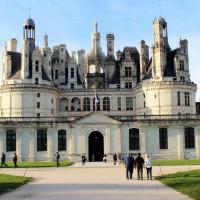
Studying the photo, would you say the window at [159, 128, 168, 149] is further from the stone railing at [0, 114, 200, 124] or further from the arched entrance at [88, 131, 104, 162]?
the arched entrance at [88, 131, 104, 162]

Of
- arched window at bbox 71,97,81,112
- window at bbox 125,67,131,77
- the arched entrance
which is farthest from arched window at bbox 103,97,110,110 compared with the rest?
the arched entrance

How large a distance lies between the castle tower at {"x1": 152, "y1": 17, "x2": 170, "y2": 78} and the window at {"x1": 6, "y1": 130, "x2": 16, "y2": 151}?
26.8 meters

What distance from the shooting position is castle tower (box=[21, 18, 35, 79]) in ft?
258

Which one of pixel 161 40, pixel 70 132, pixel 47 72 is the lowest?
pixel 70 132

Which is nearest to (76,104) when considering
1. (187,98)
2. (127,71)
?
(127,71)

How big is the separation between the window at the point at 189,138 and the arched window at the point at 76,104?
22.5 metres

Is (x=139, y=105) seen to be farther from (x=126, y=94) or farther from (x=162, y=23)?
(x=162, y=23)

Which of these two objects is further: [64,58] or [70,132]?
[64,58]

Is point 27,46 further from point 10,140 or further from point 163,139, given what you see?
point 163,139

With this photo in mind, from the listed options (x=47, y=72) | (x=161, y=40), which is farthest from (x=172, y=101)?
(x=47, y=72)

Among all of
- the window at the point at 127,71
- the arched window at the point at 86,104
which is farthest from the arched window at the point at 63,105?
the window at the point at 127,71

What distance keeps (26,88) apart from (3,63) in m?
8.44

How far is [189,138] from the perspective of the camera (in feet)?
235

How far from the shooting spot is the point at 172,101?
248ft
